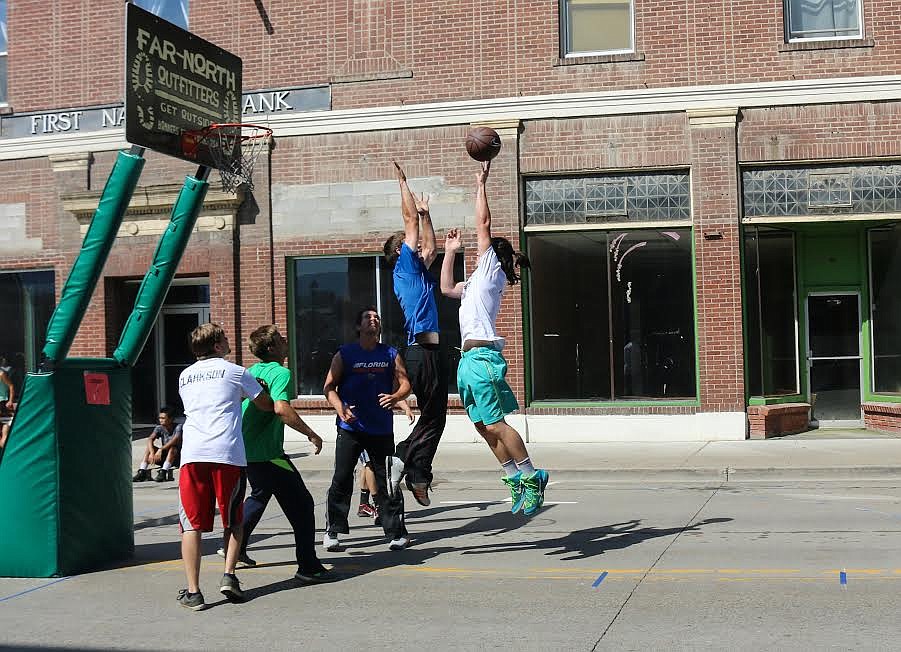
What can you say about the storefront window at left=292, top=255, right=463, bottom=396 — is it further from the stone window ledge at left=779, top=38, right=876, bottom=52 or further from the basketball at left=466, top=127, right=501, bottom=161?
the basketball at left=466, top=127, right=501, bottom=161

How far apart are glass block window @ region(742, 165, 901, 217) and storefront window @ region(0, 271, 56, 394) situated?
11.9 meters

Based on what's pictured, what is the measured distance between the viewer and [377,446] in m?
8.45

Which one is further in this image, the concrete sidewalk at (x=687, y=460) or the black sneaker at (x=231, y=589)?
the concrete sidewalk at (x=687, y=460)

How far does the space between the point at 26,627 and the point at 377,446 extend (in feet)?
9.93

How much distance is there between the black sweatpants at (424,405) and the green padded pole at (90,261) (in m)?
2.36

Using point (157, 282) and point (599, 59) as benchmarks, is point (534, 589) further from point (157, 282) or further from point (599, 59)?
point (599, 59)

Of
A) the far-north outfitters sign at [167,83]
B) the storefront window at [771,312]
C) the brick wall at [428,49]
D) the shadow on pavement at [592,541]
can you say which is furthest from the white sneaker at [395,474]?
the brick wall at [428,49]

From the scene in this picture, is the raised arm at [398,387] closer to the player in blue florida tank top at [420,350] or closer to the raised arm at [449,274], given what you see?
the player in blue florida tank top at [420,350]

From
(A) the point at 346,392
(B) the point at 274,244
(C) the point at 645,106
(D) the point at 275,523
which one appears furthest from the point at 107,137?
(A) the point at 346,392

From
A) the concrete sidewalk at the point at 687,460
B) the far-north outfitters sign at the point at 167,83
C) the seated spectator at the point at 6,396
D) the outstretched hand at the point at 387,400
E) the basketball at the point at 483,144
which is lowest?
the concrete sidewalk at the point at 687,460

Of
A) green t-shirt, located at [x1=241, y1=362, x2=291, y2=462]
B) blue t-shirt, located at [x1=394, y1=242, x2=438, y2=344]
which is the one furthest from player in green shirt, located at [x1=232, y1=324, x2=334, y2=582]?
blue t-shirt, located at [x1=394, y1=242, x2=438, y2=344]

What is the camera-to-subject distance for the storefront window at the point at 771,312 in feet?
55.5

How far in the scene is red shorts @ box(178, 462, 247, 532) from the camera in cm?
667

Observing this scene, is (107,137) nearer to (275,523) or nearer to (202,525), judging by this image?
(275,523)
